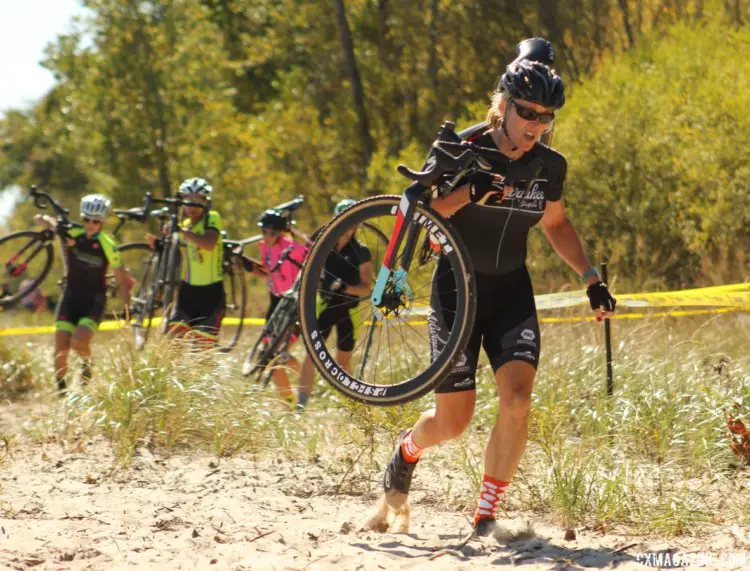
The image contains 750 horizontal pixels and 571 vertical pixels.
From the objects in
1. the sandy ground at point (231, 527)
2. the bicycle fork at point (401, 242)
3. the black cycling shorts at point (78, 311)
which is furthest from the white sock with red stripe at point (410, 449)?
the black cycling shorts at point (78, 311)

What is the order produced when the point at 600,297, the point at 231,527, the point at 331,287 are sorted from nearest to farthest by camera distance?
1. the point at 600,297
2. the point at 231,527
3. the point at 331,287

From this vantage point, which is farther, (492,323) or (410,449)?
(410,449)

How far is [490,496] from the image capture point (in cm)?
537

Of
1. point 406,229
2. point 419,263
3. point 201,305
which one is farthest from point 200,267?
point 406,229

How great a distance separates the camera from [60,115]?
115 feet

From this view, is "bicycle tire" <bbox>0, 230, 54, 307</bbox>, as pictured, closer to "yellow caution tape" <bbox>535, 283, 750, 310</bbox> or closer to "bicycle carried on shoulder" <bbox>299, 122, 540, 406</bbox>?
"yellow caution tape" <bbox>535, 283, 750, 310</bbox>

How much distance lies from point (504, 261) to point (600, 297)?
53 cm

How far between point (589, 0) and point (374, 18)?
4758 mm

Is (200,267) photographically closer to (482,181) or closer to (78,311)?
(78,311)

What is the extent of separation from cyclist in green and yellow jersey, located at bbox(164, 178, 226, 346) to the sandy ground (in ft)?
8.96

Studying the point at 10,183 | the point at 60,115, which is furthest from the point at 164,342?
the point at 10,183

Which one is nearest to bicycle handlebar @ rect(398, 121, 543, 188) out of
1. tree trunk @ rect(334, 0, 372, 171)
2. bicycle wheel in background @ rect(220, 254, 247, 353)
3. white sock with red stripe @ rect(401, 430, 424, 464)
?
white sock with red stripe @ rect(401, 430, 424, 464)

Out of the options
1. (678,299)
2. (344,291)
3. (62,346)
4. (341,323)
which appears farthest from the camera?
(62,346)

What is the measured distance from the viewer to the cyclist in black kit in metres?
5.13
